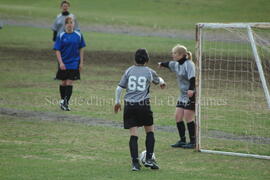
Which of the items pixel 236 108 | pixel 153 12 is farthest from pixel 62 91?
pixel 153 12

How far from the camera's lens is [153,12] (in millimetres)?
49219

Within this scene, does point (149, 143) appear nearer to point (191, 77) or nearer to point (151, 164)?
point (151, 164)

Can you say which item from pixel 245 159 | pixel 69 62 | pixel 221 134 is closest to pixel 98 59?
pixel 69 62

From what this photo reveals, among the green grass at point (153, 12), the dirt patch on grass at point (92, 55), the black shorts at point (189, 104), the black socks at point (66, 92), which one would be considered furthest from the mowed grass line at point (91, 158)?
the green grass at point (153, 12)

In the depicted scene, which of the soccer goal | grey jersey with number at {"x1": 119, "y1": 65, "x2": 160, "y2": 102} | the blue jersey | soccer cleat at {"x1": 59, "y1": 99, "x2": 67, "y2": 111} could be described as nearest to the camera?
grey jersey with number at {"x1": 119, "y1": 65, "x2": 160, "y2": 102}

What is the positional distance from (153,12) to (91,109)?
34.6 metres

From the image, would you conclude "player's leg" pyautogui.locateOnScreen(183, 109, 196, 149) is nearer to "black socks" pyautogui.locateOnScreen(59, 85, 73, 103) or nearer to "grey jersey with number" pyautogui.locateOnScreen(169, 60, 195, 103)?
"grey jersey with number" pyautogui.locateOnScreen(169, 60, 195, 103)

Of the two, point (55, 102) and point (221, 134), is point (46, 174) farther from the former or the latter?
point (55, 102)

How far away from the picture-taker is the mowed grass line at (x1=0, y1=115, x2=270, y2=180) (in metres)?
9.35

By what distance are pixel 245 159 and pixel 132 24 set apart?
31487mm

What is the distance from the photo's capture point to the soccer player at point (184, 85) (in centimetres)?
1118

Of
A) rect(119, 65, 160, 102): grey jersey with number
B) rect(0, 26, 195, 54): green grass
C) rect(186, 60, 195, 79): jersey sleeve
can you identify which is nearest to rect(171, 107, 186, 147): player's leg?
rect(186, 60, 195, 79): jersey sleeve

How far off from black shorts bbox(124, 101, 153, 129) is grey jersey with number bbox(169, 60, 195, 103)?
1670mm

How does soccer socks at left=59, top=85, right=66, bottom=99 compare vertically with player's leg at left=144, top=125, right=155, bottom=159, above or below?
above
